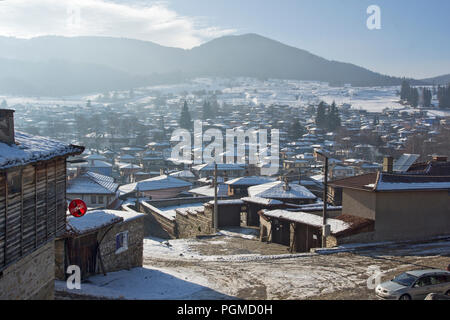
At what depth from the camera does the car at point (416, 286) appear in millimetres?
11695

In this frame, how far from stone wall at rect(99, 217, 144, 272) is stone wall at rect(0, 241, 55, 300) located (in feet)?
12.2

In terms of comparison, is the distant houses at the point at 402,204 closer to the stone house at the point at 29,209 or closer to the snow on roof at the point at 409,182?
the snow on roof at the point at 409,182

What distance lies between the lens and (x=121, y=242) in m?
17.0

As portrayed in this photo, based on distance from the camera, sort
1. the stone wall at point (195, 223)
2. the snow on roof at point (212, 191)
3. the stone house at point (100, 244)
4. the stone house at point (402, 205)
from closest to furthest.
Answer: the stone house at point (100, 244) → the stone house at point (402, 205) → the stone wall at point (195, 223) → the snow on roof at point (212, 191)

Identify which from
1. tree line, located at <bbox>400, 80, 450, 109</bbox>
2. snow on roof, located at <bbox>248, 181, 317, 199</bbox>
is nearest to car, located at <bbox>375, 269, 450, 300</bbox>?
snow on roof, located at <bbox>248, 181, 317, 199</bbox>

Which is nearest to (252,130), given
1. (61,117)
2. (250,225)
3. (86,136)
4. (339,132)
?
(339,132)

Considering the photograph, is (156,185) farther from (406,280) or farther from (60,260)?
(406,280)

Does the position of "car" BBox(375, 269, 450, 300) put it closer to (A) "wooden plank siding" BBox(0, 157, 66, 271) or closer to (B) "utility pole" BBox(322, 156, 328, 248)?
(B) "utility pole" BBox(322, 156, 328, 248)

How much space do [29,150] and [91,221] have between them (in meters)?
5.53

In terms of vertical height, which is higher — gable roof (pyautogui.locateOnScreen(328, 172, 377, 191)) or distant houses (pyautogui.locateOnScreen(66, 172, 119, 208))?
gable roof (pyautogui.locateOnScreen(328, 172, 377, 191))

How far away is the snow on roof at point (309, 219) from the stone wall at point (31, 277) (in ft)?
42.6

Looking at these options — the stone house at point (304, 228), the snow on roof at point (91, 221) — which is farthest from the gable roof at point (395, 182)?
the snow on roof at point (91, 221)

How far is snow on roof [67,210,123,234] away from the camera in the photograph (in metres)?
14.2
